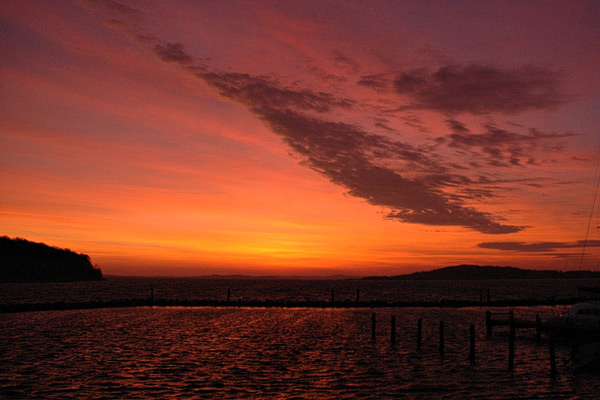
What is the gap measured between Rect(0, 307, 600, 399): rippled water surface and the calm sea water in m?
0.07

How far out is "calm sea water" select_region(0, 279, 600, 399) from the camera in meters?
22.8

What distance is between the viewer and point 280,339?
1609 inches

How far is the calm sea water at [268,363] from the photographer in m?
22.8

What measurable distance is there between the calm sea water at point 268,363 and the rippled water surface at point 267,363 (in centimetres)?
7

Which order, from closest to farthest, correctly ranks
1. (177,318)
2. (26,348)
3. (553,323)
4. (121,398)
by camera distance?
(121,398)
(26,348)
(553,323)
(177,318)

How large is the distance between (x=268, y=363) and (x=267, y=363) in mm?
59

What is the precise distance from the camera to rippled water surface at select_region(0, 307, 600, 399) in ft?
74.8

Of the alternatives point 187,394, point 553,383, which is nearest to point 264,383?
point 187,394

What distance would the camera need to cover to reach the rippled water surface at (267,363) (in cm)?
2280

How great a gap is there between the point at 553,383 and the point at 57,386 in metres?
23.8

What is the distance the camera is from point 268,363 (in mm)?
29812

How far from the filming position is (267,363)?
97.8ft

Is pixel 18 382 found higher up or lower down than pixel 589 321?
lower down

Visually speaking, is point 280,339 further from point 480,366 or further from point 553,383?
point 553,383
